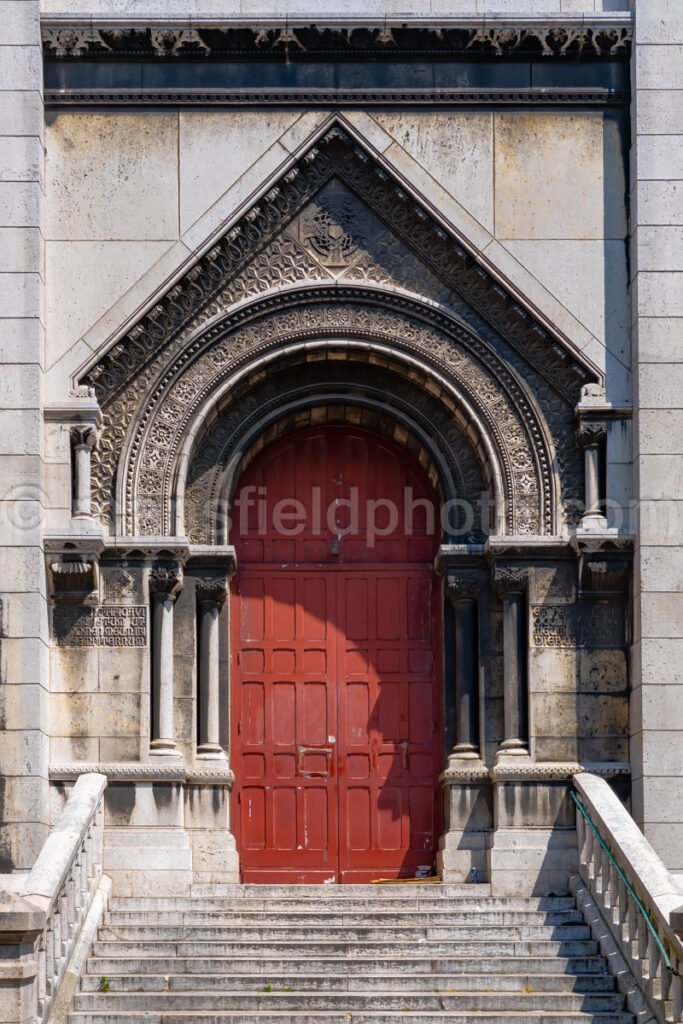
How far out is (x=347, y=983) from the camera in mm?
15289

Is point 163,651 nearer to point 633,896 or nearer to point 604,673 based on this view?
point 604,673

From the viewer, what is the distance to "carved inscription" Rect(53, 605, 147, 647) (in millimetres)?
17875

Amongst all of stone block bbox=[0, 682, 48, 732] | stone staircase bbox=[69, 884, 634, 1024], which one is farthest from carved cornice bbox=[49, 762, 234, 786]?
stone staircase bbox=[69, 884, 634, 1024]

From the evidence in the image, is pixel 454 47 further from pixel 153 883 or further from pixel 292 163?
pixel 153 883

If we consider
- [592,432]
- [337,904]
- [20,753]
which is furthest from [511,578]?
[20,753]

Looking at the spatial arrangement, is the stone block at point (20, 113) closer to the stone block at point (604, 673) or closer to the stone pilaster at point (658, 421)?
the stone pilaster at point (658, 421)

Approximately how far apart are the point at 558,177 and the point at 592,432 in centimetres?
228

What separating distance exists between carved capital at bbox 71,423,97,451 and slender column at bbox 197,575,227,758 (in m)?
1.57

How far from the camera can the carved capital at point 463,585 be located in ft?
60.1

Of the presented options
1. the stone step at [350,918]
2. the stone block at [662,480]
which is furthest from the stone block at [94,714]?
the stone block at [662,480]

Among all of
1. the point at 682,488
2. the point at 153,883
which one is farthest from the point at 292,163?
the point at 153,883

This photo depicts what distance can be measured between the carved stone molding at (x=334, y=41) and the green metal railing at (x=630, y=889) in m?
6.46

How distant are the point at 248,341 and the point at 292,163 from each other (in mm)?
1579

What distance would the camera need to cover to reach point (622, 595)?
707 inches
